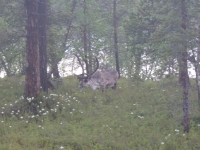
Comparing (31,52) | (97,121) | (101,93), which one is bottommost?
(97,121)

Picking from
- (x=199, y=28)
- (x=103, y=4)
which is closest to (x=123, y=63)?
(x=103, y=4)

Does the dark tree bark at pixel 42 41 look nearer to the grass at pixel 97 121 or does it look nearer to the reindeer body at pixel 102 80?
the grass at pixel 97 121

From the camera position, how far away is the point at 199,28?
13.1m

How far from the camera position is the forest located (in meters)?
10.8

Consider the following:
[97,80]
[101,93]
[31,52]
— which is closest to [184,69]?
[101,93]

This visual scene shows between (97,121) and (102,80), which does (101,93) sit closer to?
(102,80)

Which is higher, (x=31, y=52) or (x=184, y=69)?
(x=31, y=52)

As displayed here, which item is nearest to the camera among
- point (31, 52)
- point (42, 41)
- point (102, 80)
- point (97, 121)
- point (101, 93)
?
point (97, 121)

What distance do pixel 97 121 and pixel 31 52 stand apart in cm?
384

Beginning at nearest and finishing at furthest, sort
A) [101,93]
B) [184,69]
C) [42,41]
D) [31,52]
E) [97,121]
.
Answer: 1. [184,69]
2. [97,121]
3. [31,52]
4. [42,41]
5. [101,93]

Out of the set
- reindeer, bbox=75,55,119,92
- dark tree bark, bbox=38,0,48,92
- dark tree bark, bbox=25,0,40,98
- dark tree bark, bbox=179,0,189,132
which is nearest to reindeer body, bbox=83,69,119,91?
reindeer, bbox=75,55,119,92

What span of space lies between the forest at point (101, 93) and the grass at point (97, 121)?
0.03m

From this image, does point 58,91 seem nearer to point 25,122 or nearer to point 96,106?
point 96,106

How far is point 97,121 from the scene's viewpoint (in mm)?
12289
